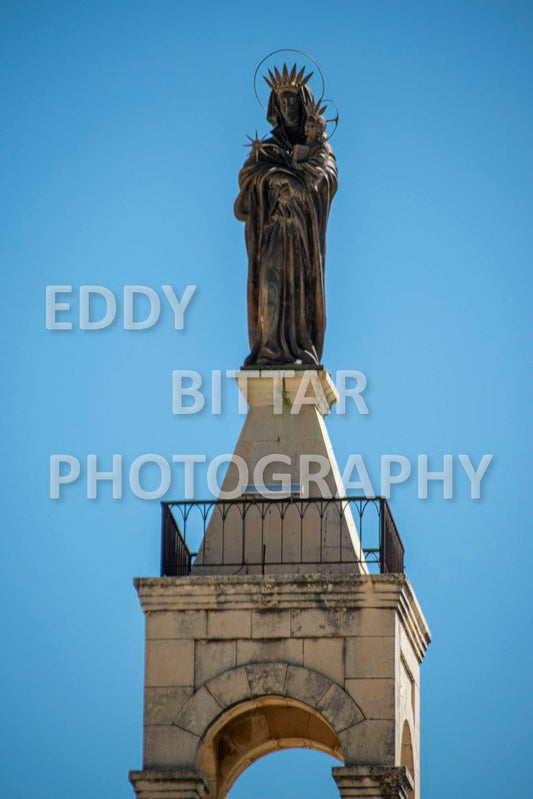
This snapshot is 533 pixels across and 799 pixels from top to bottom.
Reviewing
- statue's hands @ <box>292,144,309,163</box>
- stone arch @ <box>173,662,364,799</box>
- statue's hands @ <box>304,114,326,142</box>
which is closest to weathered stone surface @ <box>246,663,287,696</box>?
stone arch @ <box>173,662,364,799</box>

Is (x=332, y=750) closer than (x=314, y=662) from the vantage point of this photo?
No

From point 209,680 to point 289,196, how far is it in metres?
6.69

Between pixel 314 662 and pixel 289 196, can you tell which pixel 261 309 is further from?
pixel 314 662

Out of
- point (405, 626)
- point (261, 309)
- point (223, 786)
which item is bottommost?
point (223, 786)

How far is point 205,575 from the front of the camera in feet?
104

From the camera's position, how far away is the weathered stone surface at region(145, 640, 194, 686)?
3116 cm

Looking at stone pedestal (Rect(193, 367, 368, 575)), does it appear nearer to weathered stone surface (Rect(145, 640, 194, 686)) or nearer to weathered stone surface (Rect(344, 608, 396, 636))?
weathered stone surface (Rect(344, 608, 396, 636))

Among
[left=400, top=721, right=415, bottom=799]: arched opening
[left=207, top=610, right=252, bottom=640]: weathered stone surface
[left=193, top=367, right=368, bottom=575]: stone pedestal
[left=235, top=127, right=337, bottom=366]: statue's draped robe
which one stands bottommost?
[left=400, top=721, right=415, bottom=799]: arched opening

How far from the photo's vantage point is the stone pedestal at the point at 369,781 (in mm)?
30344

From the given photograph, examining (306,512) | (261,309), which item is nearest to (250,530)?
(306,512)

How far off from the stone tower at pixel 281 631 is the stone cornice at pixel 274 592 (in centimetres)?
1

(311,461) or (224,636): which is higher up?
(311,461)

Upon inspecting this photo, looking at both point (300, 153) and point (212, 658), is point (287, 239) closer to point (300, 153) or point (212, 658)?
point (300, 153)

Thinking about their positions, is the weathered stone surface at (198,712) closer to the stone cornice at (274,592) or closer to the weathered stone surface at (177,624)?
the weathered stone surface at (177,624)
